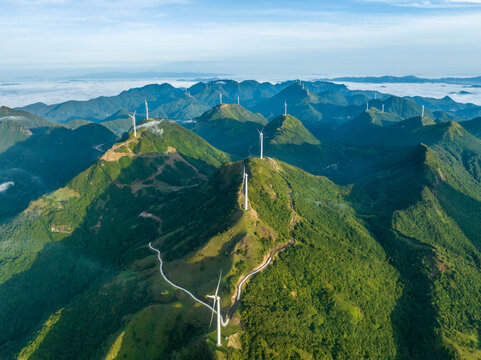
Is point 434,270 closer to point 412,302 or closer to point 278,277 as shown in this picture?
point 412,302

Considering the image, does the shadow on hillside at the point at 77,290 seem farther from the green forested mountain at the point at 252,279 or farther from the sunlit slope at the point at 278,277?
the sunlit slope at the point at 278,277

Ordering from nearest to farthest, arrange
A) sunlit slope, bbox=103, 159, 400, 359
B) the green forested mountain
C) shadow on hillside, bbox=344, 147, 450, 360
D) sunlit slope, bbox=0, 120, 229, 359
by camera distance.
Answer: sunlit slope, bbox=103, 159, 400, 359 → the green forested mountain → shadow on hillside, bbox=344, 147, 450, 360 → sunlit slope, bbox=0, 120, 229, 359

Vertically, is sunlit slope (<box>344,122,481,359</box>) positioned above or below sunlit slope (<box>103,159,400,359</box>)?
below

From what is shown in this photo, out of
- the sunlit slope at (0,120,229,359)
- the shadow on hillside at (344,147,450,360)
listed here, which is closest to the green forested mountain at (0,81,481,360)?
the shadow on hillside at (344,147,450,360)

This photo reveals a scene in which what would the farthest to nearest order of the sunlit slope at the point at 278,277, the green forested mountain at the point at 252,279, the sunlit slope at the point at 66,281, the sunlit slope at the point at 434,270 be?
the sunlit slope at the point at 434,270, the sunlit slope at the point at 66,281, the green forested mountain at the point at 252,279, the sunlit slope at the point at 278,277

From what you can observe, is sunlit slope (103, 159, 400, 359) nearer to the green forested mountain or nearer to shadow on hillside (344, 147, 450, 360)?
the green forested mountain

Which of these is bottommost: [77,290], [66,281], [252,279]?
[66,281]

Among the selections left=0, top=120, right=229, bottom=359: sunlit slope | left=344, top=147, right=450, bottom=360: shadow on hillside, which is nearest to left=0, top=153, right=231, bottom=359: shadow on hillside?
left=0, top=120, right=229, bottom=359: sunlit slope

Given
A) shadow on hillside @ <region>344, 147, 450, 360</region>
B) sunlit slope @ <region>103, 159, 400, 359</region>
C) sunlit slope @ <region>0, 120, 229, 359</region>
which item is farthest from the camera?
sunlit slope @ <region>0, 120, 229, 359</region>

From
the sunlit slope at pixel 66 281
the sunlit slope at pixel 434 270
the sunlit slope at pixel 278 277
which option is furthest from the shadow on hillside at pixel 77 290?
the sunlit slope at pixel 434 270

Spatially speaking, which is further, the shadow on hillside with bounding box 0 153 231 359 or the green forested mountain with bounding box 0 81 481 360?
the shadow on hillside with bounding box 0 153 231 359

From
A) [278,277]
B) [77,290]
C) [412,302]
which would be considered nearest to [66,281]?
[77,290]
